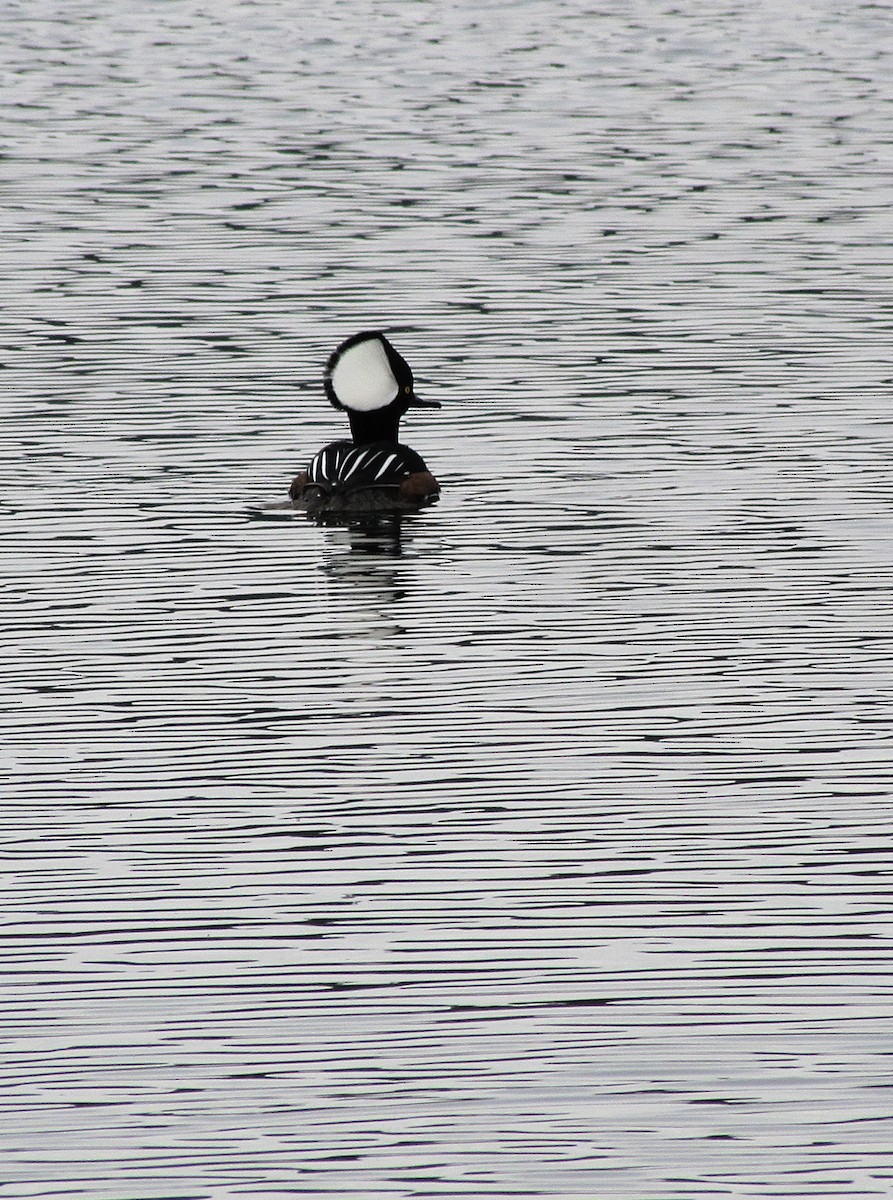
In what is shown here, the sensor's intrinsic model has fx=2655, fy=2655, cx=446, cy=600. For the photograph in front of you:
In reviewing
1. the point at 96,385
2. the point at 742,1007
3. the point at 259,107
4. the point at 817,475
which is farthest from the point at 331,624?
the point at 259,107

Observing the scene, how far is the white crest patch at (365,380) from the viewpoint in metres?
18.5

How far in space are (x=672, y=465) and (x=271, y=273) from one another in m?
9.39

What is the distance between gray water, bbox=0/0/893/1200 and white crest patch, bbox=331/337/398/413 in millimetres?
773

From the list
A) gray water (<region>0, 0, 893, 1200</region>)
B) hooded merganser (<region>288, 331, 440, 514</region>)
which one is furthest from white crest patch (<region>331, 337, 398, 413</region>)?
gray water (<region>0, 0, 893, 1200</region>)

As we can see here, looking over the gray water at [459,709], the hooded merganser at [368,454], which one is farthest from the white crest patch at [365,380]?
the gray water at [459,709]

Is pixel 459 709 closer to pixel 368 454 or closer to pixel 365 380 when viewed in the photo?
pixel 368 454

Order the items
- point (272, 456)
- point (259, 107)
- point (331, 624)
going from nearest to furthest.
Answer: point (331, 624)
point (272, 456)
point (259, 107)

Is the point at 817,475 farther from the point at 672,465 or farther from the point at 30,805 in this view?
the point at 30,805

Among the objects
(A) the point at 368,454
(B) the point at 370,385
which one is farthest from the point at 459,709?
(B) the point at 370,385

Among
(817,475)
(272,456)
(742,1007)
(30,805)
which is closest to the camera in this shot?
(742,1007)

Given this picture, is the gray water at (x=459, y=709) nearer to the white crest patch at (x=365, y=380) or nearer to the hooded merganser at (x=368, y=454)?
the hooded merganser at (x=368, y=454)

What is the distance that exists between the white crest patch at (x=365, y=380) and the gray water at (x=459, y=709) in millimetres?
773

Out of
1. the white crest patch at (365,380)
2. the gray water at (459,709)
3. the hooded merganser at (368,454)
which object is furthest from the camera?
the white crest patch at (365,380)

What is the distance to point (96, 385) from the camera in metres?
21.2
